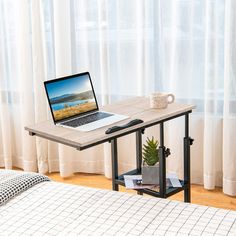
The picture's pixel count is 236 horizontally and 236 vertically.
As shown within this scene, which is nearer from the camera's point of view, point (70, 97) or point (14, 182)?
point (14, 182)

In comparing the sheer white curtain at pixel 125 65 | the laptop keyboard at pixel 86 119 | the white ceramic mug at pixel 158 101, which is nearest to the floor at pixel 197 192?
the sheer white curtain at pixel 125 65

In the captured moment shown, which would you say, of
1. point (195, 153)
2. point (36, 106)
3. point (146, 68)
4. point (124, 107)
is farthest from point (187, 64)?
point (36, 106)

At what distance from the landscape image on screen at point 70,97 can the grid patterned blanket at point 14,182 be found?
287mm

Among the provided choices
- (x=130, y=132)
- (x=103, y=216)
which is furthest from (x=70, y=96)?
(x=103, y=216)

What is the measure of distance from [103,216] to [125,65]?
73.1 inches

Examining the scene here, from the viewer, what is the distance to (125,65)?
377 centimetres

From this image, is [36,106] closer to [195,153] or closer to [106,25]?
[106,25]

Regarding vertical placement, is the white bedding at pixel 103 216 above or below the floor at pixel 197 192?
above

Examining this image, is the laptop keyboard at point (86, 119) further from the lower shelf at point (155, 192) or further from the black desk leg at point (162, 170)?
the lower shelf at point (155, 192)

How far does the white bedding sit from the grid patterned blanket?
0.03 meters

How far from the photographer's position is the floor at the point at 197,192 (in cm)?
345

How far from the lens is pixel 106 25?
3713 millimetres

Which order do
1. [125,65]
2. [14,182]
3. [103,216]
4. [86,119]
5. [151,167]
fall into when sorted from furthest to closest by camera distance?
[125,65] → [151,167] → [86,119] → [14,182] → [103,216]

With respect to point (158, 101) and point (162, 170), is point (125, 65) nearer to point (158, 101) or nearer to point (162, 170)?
point (158, 101)
